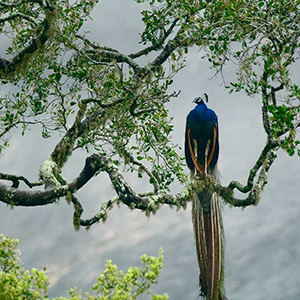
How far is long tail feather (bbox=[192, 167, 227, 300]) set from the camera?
7309 millimetres

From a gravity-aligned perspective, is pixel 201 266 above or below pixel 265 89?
below

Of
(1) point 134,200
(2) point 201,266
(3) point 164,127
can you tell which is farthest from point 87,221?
(3) point 164,127

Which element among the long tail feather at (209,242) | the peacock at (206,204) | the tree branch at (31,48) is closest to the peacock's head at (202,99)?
the peacock at (206,204)

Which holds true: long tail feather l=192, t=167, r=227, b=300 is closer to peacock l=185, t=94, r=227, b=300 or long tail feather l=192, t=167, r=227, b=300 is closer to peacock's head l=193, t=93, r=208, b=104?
peacock l=185, t=94, r=227, b=300

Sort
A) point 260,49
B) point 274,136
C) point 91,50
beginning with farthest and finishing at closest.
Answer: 1. point 91,50
2. point 260,49
3. point 274,136

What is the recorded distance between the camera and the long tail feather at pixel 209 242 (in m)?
7.31

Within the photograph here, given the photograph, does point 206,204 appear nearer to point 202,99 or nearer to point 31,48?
point 202,99

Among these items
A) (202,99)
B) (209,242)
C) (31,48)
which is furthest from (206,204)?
(31,48)

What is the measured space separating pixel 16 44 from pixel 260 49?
4884mm

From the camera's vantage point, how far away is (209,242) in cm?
775

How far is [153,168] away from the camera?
9250 millimetres

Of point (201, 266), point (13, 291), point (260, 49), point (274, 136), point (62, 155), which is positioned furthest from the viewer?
point (62, 155)

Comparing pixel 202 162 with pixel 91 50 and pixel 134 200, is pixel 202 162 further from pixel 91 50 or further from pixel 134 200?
pixel 91 50

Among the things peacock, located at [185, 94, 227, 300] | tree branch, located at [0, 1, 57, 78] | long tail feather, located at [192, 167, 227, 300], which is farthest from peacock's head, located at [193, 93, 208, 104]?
tree branch, located at [0, 1, 57, 78]
